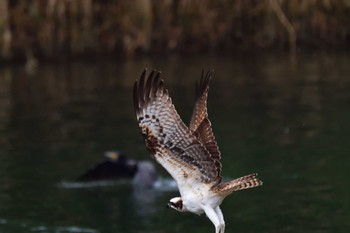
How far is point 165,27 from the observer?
3186 centimetres

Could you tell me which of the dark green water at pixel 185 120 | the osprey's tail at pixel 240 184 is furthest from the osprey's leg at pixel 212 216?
the dark green water at pixel 185 120

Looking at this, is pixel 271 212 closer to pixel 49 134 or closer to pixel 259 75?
pixel 49 134

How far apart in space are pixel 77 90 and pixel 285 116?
5707mm

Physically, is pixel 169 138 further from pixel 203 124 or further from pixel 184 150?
pixel 203 124

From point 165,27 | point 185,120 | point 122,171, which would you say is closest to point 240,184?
point 122,171

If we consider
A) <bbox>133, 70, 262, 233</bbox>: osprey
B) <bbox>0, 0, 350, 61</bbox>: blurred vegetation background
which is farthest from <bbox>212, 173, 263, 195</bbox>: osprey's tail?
<bbox>0, 0, 350, 61</bbox>: blurred vegetation background

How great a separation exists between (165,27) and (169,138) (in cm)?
2161

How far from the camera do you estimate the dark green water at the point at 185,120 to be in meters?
16.7

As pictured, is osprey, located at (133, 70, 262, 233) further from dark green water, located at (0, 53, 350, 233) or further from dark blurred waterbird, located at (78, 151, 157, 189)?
dark blurred waterbird, located at (78, 151, 157, 189)

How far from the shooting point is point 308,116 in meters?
23.3

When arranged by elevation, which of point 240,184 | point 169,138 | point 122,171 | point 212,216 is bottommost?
point 122,171

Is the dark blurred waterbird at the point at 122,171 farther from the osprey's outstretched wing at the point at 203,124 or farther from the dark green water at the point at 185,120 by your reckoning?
the osprey's outstretched wing at the point at 203,124

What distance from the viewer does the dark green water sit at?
54.9 feet

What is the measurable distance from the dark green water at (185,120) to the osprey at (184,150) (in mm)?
4901
